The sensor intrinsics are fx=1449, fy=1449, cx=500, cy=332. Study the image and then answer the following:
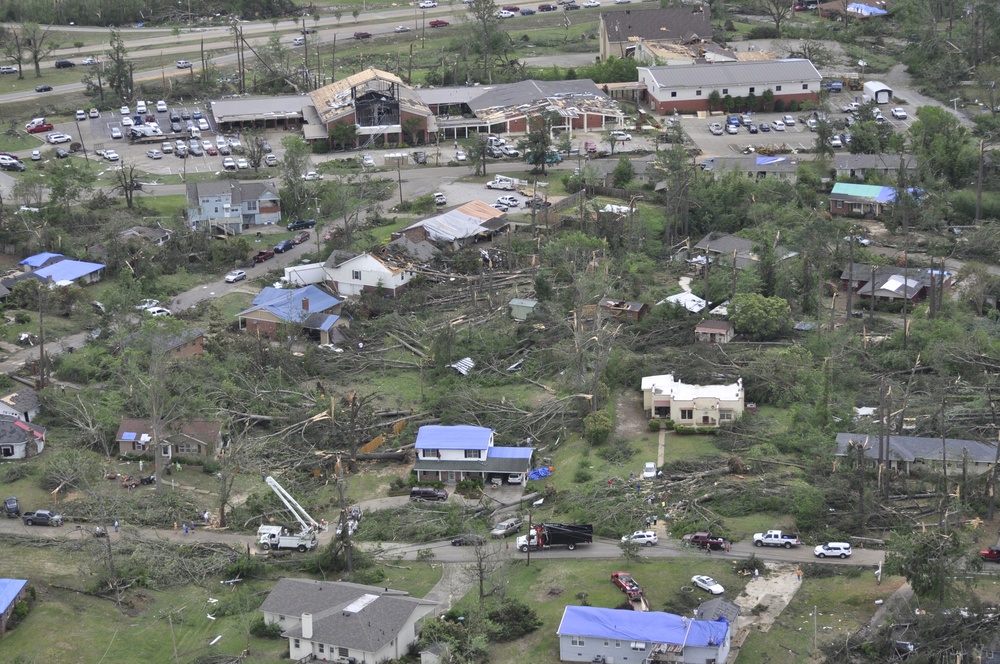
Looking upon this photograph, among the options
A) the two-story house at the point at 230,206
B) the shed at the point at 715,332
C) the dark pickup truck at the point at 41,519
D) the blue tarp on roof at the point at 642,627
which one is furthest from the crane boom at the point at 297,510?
the two-story house at the point at 230,206

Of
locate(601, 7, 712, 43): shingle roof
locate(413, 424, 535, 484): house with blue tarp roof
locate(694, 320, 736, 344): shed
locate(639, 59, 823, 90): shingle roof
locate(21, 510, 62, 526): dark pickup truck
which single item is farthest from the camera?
locate(601, 7, 712, 43): shingle roof

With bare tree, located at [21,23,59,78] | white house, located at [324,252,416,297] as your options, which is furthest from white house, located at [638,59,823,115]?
bare tree, located at [21,23,59,78]

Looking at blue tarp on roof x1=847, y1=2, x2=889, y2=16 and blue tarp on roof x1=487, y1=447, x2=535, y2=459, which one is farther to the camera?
→ blue tarp on roof x1=847, y1=2, x2=889, y2=16

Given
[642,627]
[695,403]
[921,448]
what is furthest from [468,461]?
[921,448]

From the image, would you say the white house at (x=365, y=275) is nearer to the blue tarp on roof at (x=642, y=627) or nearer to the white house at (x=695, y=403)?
the white house at (x=695, y=403)

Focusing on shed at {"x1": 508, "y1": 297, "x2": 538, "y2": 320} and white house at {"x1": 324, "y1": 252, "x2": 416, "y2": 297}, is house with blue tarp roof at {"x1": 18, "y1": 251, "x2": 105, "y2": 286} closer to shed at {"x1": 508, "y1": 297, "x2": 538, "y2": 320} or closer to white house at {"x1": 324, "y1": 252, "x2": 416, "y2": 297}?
white house at {"x1": 324, "y1": 252, "x2": 416, "y2": 297}

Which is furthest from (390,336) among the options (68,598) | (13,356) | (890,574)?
(890,574)

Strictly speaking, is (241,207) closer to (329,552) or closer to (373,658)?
(329,552)

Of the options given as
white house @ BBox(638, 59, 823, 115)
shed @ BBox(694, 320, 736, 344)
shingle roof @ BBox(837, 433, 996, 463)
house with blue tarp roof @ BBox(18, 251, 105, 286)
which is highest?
white house @ BBox(638, 59, 823, 115)

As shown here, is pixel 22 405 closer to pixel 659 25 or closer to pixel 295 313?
pixel 295 313
